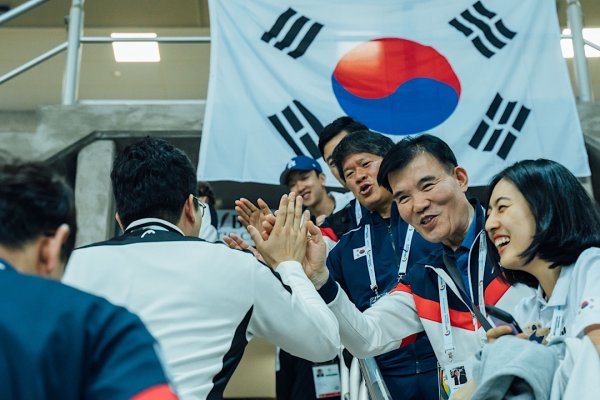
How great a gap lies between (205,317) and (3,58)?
922cm

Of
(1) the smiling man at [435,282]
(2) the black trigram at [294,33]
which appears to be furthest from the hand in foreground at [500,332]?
(2) the black trigram at [294,33]

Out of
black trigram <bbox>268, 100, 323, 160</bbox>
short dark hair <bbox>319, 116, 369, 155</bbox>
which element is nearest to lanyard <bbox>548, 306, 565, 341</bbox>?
short dark hair <bbox>319, 116, 369, 155</bbox>

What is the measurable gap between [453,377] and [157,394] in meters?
1.63

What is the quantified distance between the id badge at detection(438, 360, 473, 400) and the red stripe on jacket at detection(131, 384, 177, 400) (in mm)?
1577

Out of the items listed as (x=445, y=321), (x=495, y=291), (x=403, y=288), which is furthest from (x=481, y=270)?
(x=403, y=288)

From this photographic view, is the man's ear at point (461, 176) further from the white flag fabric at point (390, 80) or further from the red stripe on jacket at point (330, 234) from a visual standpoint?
the white flag fabric at point (390, 80)

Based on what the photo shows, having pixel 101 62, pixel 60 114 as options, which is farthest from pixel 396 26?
pixel 101 62

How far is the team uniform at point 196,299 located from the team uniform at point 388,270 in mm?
896

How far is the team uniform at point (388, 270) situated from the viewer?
2930mm

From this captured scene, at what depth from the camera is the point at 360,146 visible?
12.0 feet

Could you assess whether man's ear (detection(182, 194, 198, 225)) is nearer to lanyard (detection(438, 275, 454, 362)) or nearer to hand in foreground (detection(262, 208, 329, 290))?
hand in foreground (detection(262, 208, 329, 290))

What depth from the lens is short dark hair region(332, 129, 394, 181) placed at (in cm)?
366

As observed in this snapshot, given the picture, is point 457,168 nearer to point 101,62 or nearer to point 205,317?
point 205,317

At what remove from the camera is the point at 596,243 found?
2070 millimetres
